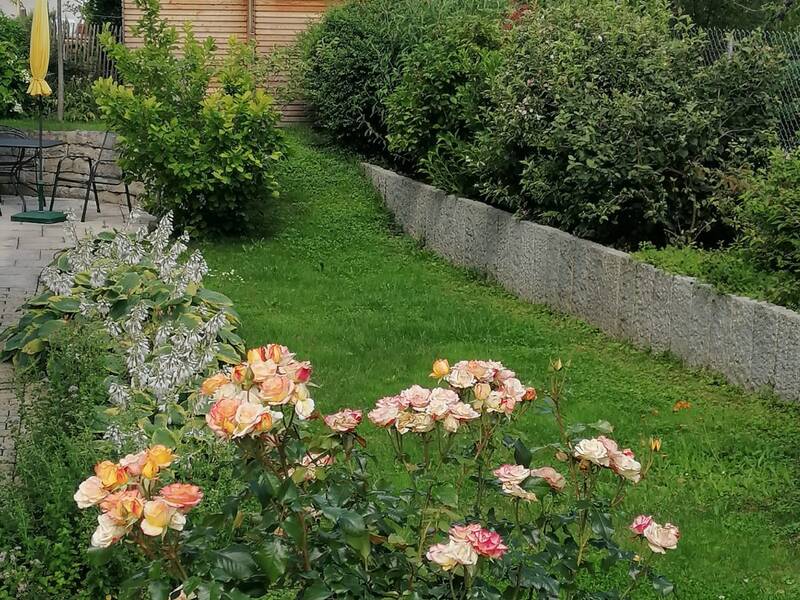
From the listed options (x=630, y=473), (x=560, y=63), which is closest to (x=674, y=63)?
(x=560, y=63)

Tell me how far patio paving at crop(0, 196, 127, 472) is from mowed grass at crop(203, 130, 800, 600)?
4.98 feet

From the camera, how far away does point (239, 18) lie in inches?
709

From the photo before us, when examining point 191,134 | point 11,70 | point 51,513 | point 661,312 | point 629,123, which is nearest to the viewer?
point 51,513

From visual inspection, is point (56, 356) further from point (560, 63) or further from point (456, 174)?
point (456, 174)

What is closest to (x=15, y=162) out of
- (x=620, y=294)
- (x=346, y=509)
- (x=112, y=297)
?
(x=112, y=297)

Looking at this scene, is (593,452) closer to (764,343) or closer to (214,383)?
(214,383)

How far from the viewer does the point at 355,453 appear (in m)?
3.01

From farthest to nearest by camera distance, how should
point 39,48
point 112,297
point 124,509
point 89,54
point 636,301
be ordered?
point 89,54 < point 39,48 < point 636,301 < point 112,297 < point 124,509

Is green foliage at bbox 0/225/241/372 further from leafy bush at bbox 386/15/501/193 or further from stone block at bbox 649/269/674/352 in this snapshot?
leafy bush at bbox 386/15/501/193

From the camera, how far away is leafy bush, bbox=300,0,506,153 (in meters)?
13.9

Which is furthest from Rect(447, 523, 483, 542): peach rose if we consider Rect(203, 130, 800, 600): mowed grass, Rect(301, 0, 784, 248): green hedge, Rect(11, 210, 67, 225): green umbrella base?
Rect(11, 210, 67, 225): green umbrella base

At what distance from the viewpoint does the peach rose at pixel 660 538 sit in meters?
Answer: 2.73

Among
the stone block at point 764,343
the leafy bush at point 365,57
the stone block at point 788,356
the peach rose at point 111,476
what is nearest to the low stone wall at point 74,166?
the leafy bush at point 365,57

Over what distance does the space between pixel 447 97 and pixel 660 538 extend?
363 inches
